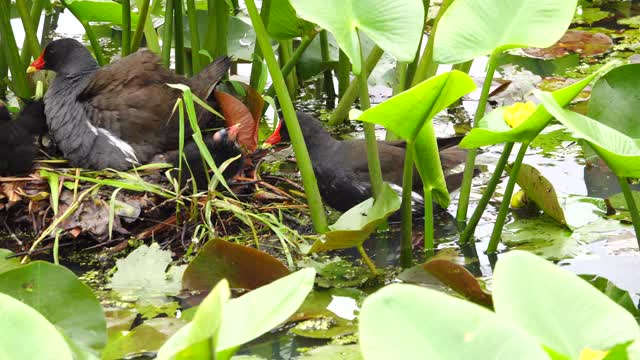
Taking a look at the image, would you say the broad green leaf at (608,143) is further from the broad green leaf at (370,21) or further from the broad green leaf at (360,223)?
the broad green leaf at (360,223)

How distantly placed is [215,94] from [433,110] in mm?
1568

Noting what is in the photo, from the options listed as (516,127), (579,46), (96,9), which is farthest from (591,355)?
(579,46)

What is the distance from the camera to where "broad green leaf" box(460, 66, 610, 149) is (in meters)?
2.38

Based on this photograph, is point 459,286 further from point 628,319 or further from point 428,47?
point 428,47

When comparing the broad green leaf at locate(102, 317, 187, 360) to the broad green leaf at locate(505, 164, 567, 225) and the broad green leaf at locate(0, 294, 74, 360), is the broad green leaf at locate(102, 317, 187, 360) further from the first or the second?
the broad green leaf at locate(505, 164, 567, 225)

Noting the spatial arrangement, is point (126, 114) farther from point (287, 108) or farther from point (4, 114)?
point (287, 108)

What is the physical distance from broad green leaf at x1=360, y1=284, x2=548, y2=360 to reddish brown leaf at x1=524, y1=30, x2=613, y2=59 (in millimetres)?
3776

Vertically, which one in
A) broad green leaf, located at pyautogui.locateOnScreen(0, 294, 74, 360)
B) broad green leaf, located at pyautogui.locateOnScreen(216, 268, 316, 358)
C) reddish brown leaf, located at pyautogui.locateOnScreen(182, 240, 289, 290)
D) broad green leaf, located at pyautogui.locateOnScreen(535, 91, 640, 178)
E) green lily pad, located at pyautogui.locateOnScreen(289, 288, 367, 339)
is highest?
broad green leaf, located at pyautogui.locateOnScreen(535, 91, 640, 178)

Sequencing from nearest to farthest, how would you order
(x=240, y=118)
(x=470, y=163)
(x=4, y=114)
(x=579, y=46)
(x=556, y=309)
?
(x=556, y=309) → (x=470, y=163) → (x=4, y=114) → (x=240, y=118) → (x=579, y=46)

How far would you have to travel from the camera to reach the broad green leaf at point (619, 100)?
2.96 metres

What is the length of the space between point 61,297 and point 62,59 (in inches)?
80.8

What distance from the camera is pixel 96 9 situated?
4.00 metres

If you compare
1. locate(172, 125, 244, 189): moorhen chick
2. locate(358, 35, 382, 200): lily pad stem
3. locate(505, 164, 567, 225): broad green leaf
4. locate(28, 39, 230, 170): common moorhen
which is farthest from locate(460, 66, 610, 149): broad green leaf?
locate(28, 39, 230, 170): common moorhen

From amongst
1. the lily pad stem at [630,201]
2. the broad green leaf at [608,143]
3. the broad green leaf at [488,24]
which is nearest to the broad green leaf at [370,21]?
the broad green leaf at [488,24]
